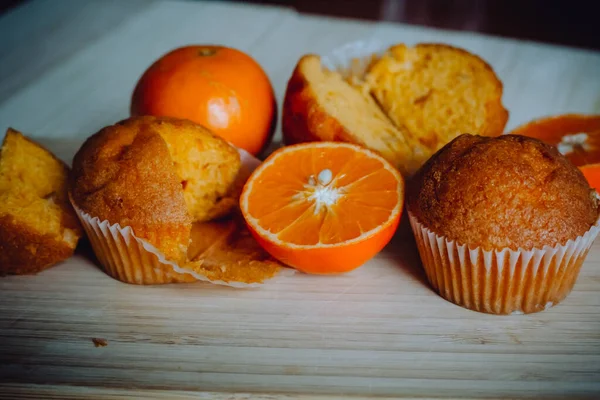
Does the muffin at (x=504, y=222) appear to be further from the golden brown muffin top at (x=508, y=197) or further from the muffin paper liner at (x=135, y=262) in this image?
the muffin paper liner at (x=135, y=262)

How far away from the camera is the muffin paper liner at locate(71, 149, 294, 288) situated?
5.33 ft

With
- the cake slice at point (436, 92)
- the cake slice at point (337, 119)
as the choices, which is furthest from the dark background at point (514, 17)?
the cake slice at point (337, 119)

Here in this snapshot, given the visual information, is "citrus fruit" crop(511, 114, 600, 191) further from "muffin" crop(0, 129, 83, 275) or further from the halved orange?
"muffin" crop(0, 129, 83, 275)

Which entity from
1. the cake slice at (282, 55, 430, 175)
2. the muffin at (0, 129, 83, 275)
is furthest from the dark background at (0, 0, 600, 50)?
the muffin at (0, 129, 83, 275)

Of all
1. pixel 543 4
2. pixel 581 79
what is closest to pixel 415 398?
pixel 581 79

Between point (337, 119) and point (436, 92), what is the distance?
390mm

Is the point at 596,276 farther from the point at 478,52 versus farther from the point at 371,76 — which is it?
the point at 478,52

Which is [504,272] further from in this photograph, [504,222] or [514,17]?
[514,17]

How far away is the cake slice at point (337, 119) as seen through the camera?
193 cm

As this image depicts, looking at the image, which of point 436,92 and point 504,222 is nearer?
point 504,222

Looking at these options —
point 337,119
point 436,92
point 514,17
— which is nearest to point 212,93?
point 337,119

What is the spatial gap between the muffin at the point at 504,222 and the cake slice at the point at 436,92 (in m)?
0.43

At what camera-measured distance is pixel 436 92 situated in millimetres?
2125

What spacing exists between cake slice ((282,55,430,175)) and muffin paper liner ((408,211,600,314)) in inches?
14.7
